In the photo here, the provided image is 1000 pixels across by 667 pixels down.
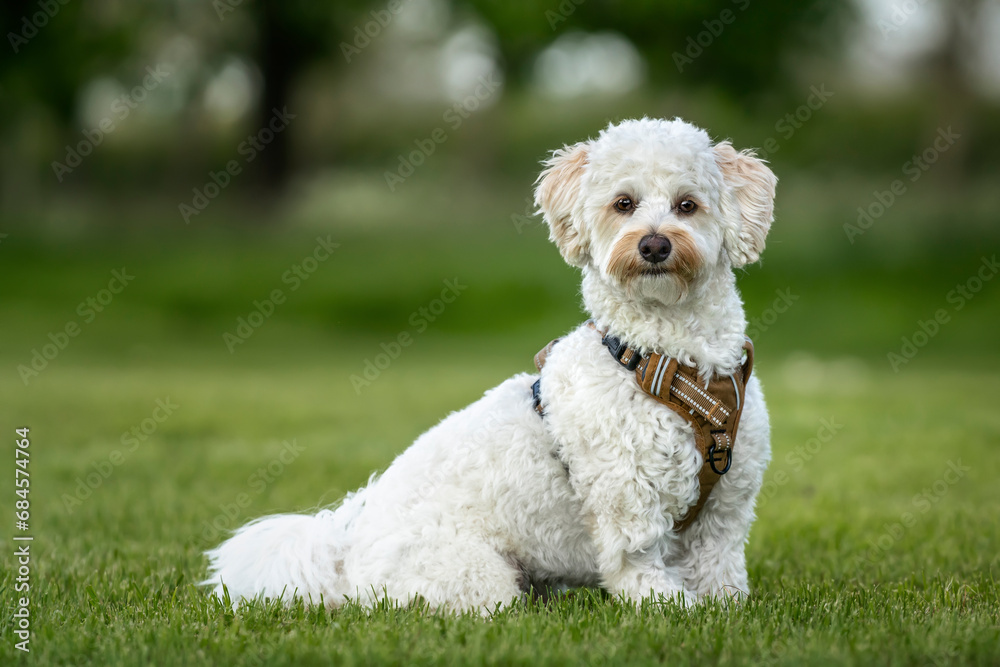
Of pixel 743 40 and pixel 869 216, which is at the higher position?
pixel 743 40

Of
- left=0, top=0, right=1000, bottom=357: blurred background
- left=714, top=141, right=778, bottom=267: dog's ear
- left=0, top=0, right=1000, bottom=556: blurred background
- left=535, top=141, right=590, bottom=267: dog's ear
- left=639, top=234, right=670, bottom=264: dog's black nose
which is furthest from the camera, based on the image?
left=0, top=0, right=1000, bottom=357: blurred background

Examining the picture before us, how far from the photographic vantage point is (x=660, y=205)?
356cm

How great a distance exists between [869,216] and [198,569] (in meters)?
15.8

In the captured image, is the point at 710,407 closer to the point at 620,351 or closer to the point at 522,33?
the point at 620,351

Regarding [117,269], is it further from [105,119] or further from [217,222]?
[105,119]

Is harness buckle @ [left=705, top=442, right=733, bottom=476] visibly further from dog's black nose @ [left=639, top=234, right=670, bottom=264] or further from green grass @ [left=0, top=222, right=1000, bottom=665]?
dog's black nose @ [left=639, top=234, right=670, bottom=264]

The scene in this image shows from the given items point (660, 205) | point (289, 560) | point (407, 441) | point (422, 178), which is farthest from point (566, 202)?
point (422, 178)

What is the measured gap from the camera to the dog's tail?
3752mm

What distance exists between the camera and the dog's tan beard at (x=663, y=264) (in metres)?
3.43

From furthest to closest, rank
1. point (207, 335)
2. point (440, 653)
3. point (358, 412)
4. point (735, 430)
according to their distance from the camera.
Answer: point (207, 335), point (358, 412), point (735, 430), point (440, 653)

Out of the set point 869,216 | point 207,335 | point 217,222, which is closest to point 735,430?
point 207,335

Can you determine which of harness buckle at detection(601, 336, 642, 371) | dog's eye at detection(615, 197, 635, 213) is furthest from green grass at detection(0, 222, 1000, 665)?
dog's eye at detection(615, 197, 635, 213)

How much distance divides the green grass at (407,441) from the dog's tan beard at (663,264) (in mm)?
1182

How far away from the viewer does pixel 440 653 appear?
10.0ft
